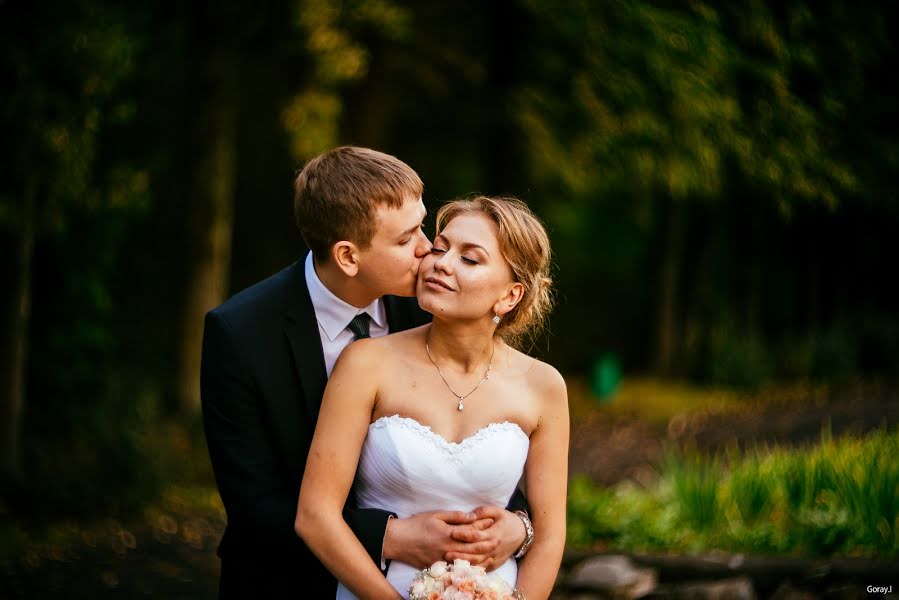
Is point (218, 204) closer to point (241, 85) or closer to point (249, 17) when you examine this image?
point (249, 17)

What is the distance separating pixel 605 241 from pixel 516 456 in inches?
727

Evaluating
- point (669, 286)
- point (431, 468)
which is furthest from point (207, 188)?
point (669, 286)

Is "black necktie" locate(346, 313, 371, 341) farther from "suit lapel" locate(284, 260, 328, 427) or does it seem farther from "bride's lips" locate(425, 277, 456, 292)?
"bride's lips" locate(425, 277, 456, 292)

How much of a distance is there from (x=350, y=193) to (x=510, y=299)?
65 centimetres

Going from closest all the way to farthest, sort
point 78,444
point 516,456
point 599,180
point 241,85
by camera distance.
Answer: point 516,456 < point 78,444 < point 599,180 < point 241,85

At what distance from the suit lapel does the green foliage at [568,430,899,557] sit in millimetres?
3236

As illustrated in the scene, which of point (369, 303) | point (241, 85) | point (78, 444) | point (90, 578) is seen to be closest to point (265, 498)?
point (369, 303)

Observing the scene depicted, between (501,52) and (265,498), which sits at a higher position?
(501,52)

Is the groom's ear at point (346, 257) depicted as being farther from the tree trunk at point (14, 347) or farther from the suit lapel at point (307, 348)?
the tree trunk at point (14, 347)

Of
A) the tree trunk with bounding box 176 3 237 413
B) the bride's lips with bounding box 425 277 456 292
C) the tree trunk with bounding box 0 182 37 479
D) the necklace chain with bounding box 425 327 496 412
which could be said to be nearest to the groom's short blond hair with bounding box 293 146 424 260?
the bride's lips with bounding box 425 277 456 292

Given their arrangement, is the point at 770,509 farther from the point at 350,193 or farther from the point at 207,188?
the point at 207,188

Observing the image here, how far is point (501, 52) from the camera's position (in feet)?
41.7

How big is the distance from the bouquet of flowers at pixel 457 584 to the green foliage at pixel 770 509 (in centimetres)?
325

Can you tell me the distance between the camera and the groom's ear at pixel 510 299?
10.9ft
